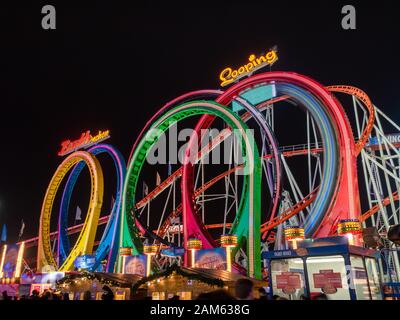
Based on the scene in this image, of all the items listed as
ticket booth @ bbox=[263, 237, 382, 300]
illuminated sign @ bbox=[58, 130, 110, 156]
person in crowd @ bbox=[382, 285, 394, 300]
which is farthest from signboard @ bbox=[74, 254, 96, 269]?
person in crowd @ bbox=[382, 285, 394, 300]

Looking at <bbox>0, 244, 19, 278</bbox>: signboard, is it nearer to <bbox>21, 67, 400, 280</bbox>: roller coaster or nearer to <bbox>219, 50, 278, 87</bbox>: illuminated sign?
<bbox>21, 67, 400, 280</bbox>: roller coaster

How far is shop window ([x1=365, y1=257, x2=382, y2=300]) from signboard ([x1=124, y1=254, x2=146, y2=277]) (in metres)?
12.5

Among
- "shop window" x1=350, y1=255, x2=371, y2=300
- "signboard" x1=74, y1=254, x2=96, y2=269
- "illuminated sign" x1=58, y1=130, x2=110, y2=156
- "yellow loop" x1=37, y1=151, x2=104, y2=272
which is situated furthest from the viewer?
"illuminated sign" x1=58, y1=130, x2=110, y2=156

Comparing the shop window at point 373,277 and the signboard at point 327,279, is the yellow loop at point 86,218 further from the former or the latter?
the shop window at point 373,277

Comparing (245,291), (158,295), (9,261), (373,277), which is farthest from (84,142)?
(245,291)

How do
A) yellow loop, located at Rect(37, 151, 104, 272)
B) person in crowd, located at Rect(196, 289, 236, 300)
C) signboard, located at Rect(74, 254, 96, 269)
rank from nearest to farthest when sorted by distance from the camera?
A: person in crowd, located at Rect(196, 289, 236, 300) < signboard, located at Rect(74, 254, 96, 269) < yellow loop, located at Rect(37, 151, 104, 272)

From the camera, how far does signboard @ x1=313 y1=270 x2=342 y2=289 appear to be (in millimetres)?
10969

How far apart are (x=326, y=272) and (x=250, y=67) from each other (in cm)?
1640

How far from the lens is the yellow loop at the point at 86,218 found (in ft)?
81.6

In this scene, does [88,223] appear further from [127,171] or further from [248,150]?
[248,150]

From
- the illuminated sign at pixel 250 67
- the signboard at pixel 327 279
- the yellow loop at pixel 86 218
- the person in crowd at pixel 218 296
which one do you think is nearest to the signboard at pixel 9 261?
the yellow loop at pixel 86 218

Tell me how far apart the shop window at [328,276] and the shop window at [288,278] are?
0.32 m

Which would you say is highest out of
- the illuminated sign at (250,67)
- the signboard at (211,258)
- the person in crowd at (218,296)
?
the illuminated sign at (250,67)

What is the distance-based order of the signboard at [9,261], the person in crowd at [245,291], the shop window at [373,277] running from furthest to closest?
the signboard at [9,261] → the shop window at [373,277] → the person in crowd at [245,291]
